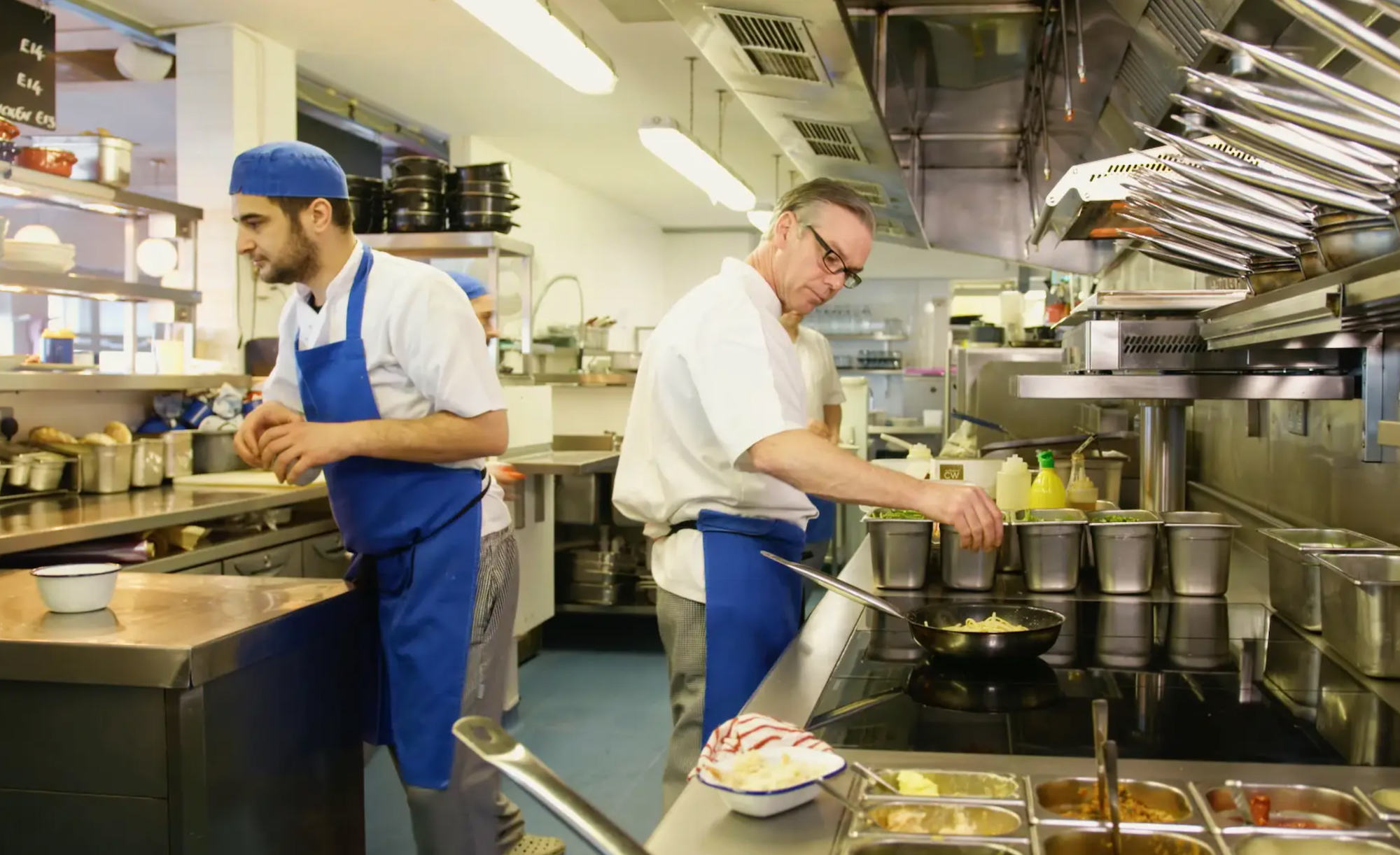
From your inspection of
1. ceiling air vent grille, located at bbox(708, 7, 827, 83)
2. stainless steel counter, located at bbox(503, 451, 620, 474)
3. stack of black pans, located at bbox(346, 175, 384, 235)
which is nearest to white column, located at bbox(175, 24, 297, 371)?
stack of black pans, located at bbox(346, 175, 384, 235)

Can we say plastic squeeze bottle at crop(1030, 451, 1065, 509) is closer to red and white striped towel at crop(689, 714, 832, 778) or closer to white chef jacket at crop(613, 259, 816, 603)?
white chef jacket at crop(613, 259, 816, 603)

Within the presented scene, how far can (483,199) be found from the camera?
523 centimetres

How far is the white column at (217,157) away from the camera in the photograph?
5.56 meters

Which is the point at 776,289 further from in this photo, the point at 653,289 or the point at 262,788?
the point at 653,289

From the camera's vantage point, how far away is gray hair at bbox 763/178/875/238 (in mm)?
2207

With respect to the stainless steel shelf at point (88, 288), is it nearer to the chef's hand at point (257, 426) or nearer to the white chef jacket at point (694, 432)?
the chef's hand at point (257, 426)

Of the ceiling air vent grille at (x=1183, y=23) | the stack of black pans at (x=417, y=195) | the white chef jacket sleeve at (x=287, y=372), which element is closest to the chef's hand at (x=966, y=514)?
the ceiling air vent grille at (x=1183, y=23)

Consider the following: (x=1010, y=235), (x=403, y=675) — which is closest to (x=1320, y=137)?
(x=403, y=675)

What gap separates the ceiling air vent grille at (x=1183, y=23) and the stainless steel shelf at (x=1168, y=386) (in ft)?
2.41

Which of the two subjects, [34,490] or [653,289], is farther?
[653,289]

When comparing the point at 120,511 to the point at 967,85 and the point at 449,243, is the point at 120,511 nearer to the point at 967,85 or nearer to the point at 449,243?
the point at 449,243

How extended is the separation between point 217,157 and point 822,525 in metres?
3.46

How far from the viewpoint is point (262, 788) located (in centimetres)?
205

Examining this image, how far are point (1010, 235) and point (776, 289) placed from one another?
4.17 m
